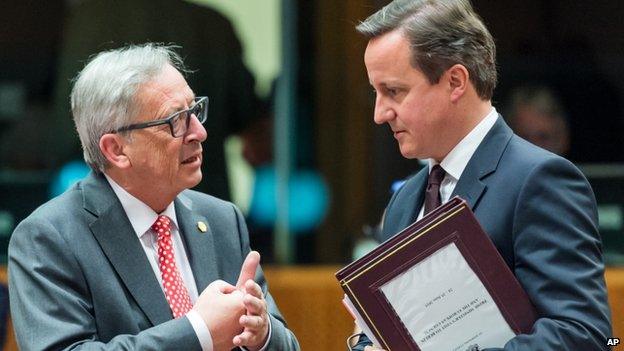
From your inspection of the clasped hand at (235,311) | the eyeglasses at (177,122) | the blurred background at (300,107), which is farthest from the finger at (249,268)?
the blurred background at (300,107)

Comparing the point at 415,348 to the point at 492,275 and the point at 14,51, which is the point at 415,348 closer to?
the point at 492,275

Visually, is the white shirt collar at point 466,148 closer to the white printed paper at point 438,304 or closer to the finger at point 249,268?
the white printed paper at point 438,304

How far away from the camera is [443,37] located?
3.56 m

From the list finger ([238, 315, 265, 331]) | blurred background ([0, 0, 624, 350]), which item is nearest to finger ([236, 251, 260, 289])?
finger ([238, 315, 265, 331])

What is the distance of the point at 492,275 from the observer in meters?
3.32

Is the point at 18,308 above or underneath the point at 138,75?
underneath

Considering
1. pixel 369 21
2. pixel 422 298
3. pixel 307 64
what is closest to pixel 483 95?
pixel 369 21

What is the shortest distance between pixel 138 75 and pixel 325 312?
2.65m

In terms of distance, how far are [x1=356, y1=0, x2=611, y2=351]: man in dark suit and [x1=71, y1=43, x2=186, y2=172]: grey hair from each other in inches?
26.8

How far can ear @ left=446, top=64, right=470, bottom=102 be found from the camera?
3.55 metres

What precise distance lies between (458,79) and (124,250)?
1101 millimetres

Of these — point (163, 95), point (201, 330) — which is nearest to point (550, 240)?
point (201, 330)

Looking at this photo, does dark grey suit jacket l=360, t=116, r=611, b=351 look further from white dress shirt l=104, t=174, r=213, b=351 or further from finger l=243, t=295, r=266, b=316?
white dress shirt l=104, t=174, r=213, b=351

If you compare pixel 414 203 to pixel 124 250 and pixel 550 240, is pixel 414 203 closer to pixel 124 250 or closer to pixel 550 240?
pixel 550 240
